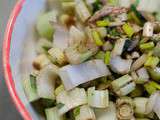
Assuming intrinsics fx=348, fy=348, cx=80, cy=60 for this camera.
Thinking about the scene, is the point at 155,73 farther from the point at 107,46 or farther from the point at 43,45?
the point at 43,45

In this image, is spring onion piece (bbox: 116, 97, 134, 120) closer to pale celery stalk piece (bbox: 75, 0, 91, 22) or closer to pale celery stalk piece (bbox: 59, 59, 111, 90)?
pale celery stalk piece (bbox: 59, 59, 111, 90)

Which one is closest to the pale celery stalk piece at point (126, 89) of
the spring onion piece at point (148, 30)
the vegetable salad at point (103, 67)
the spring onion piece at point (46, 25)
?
the vegetable salad at point (103, 67)

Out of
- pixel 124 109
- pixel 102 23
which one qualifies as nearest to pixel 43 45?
pixel 102 23

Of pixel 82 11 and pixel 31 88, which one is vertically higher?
pixel 82 11

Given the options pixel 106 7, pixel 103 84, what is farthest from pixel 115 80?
pixel 106 7

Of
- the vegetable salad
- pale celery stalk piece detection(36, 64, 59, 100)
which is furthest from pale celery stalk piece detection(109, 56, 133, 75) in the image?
pale celery stalk piece detection(36, 64, 59, 100)

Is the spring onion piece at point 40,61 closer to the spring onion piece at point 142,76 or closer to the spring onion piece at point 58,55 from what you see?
the spring onion piece at point 58,55
